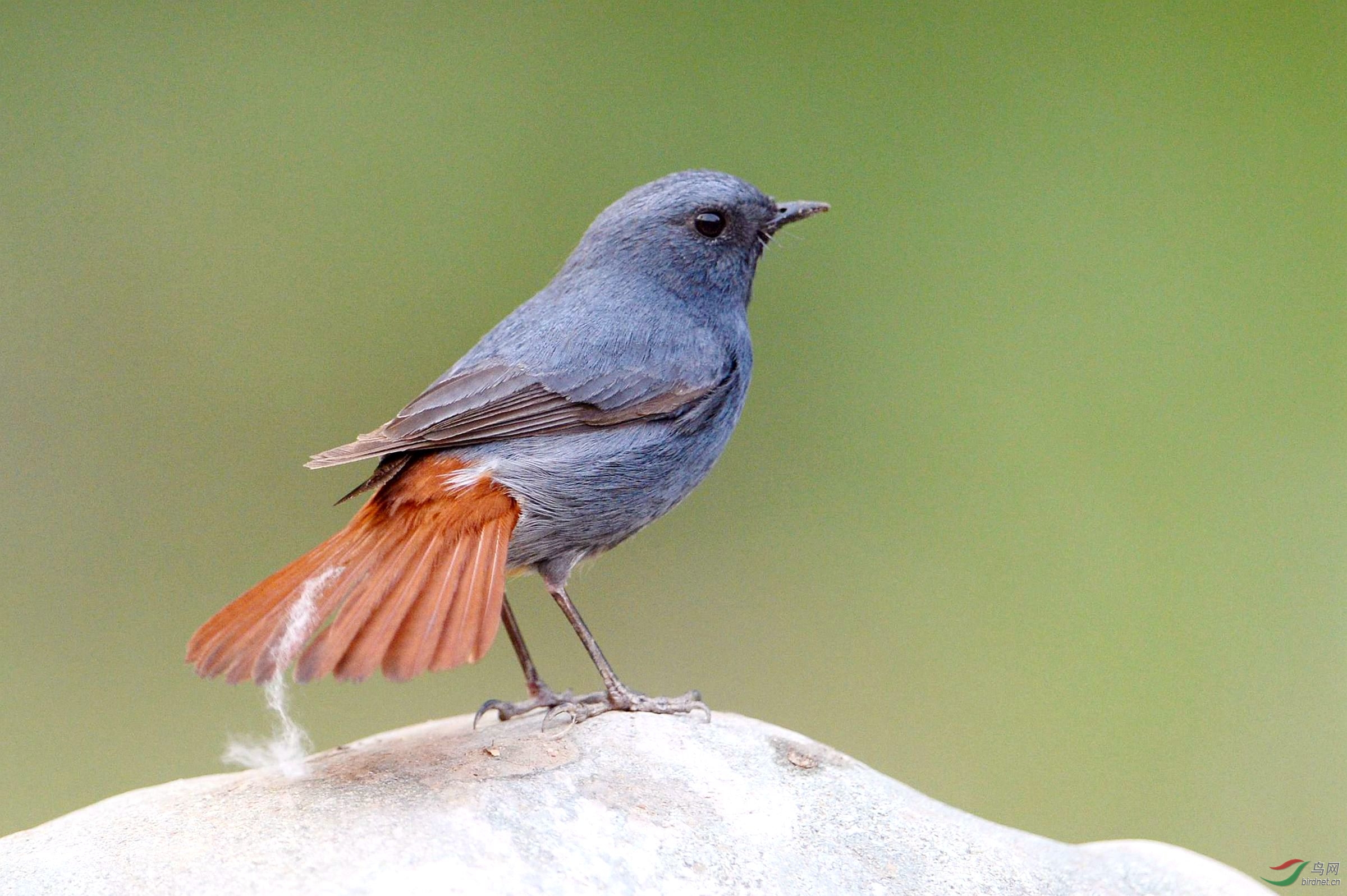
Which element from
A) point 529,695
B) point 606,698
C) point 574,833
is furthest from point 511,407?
point 574,833

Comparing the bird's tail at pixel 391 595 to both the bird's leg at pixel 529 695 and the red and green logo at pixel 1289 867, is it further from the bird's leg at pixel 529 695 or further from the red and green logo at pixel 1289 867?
the red and green logo at pixel 1289 867

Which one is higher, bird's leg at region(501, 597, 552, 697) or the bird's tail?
the bird's tail

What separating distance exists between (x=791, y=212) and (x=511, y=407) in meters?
1.09

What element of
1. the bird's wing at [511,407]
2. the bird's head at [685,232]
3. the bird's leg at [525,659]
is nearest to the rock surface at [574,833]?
the bird's leg at [525,659]

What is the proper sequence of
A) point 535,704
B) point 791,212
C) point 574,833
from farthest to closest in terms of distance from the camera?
1. point 791,212
2. point 535,704
3. point 574,833

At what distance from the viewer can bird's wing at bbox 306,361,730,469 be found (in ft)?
Answer: 9.48

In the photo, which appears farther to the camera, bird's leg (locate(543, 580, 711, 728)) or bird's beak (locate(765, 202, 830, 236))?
bird's beak (locate(765, 202, 830, 236))

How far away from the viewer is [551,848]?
7.68ft

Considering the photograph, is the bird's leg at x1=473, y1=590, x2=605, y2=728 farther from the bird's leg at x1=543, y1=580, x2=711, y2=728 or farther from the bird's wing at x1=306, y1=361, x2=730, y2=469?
the bird's wing at x1=306, y1=361, x2=730, y2=469

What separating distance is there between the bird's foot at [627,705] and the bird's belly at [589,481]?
1.15 feet

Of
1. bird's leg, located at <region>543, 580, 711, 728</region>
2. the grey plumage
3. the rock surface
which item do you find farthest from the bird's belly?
the rock surface

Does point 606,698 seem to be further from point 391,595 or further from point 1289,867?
point 1289,867

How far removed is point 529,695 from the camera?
3.44m

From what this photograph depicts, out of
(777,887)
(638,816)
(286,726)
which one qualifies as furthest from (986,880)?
(286,726)
